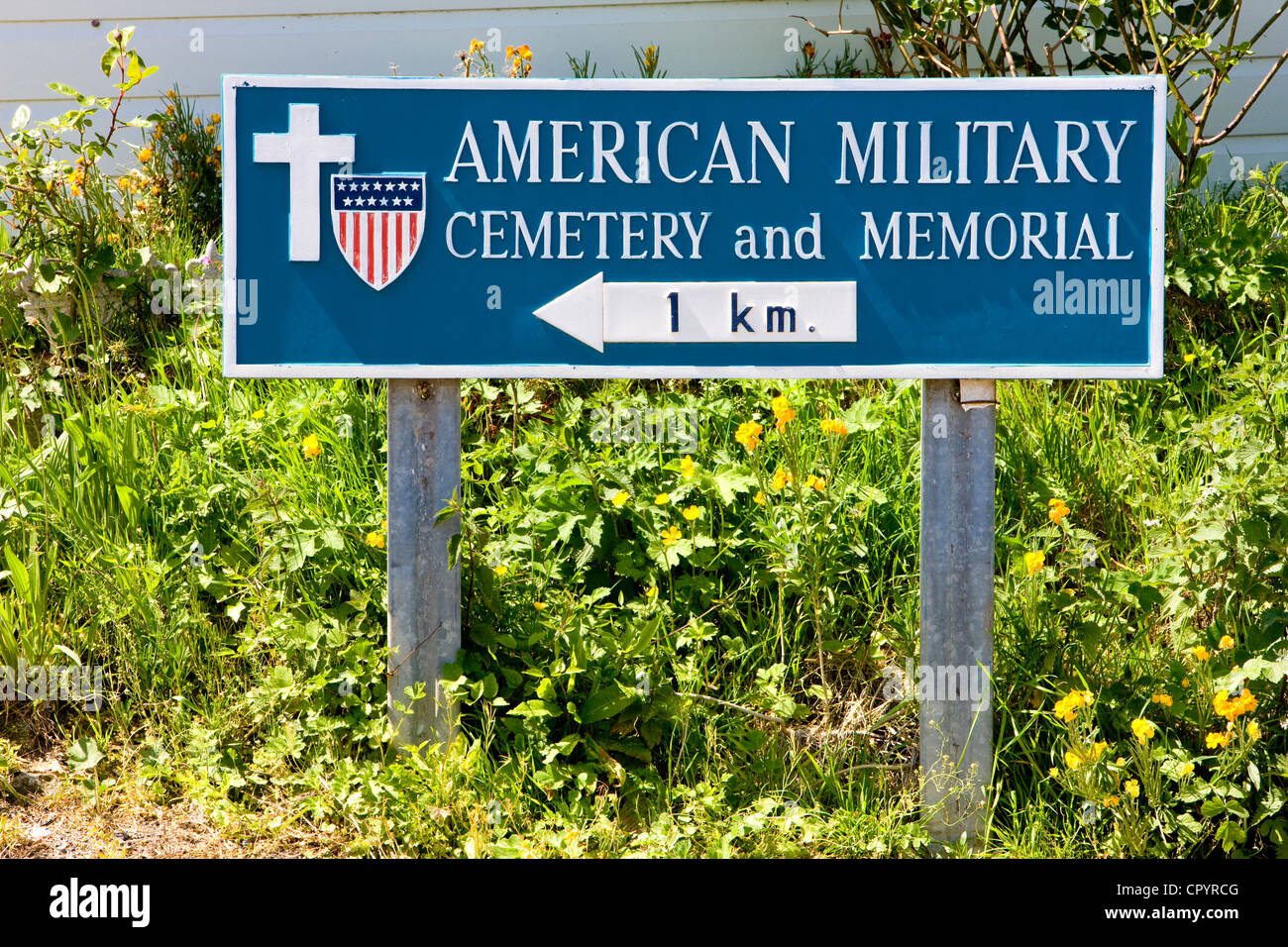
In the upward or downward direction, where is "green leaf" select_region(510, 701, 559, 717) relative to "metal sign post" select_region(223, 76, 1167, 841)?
downward

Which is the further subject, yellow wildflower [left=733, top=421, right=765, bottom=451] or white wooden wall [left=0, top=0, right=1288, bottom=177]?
white wooden wall [left=0, top=0, right=1288, bottom=177]

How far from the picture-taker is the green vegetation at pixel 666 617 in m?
2.82

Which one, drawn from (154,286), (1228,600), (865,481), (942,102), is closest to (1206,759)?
(1228,600)

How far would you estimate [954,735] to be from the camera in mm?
2865

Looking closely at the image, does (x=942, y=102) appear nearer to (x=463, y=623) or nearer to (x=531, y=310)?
(x=531, y=310)

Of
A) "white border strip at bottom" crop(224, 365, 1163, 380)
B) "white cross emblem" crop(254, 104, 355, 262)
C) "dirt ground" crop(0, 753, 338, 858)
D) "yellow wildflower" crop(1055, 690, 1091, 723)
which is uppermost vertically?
"white cross emblem" crop(254, 104, 355, 262)

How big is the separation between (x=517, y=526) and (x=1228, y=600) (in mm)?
1914

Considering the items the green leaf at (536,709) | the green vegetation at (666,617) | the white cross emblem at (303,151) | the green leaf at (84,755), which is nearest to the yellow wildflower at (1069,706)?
the green vegetation at (666,617)

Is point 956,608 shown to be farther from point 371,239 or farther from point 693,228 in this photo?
point 371,239

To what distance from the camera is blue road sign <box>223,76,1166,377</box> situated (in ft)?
9.11

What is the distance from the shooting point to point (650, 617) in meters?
3.05

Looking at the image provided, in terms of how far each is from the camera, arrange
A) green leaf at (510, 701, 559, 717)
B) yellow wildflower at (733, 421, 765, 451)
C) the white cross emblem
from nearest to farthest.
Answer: the white cross emblem
green leaf at (510, 701, 559, 717)
yellow wildflower at (733, 421, 765, 451)

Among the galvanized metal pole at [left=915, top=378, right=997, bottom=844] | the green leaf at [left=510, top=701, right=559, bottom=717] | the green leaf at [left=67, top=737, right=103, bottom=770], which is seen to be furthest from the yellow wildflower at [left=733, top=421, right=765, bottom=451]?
the green leaf at [left=67, top=737, right=103, bottom=770]

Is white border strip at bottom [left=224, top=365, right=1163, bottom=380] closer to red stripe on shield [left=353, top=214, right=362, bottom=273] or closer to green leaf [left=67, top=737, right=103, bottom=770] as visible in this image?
red stripe on shield [left=353, top=214, right=362, bottom=273]
